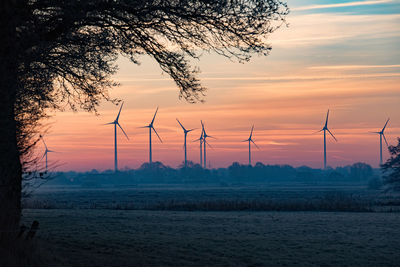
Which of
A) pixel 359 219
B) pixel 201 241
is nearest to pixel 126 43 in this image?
pixel 201 241

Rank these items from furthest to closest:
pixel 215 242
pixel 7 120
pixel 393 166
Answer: pixel 393 166, pixel 215 242, pixel 7 120

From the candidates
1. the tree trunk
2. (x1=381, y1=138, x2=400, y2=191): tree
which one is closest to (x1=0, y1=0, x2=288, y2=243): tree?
the tree trunk

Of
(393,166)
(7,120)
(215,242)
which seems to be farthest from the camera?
(393,166)

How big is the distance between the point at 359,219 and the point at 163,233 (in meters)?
18.0

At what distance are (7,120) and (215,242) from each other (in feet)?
41.4

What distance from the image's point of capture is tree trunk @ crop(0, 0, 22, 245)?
54.7ft

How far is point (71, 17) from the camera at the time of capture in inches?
720

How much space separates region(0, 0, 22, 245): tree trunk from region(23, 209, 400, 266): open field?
9.71 ft

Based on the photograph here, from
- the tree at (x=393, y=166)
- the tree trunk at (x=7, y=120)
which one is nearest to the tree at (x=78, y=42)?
the tree trunk at (x=7, y=120)

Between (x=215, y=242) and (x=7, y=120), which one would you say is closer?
(x=7, y=120)

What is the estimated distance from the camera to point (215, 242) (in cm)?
2639

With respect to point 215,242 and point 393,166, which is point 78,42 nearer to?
point 215,242

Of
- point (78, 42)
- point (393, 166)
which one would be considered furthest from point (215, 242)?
point (393, 166)

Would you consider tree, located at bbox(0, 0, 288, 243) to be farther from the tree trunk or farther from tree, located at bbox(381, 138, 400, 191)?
tree, located at bbox(381, 138, 400, 191)
